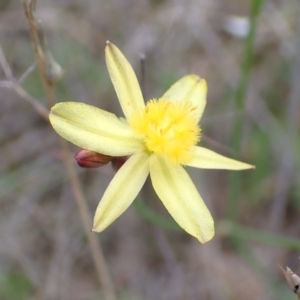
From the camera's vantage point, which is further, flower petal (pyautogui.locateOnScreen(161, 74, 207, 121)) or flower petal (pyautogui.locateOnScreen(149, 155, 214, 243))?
flower petal (pyautogui.locateOnScreen(161, 74, 207, 121))

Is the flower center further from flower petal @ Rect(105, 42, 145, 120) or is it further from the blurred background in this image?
the blurred background

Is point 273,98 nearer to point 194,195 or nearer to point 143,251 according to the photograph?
point 143,251

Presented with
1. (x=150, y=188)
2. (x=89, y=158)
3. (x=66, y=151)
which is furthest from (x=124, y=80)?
(x=150, y=188)

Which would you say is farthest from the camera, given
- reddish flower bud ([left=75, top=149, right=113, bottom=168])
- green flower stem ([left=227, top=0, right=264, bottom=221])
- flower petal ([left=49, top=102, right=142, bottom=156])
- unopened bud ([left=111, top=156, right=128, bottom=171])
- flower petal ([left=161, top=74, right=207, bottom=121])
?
green flower stem ([left=227, top=0, right=264, bottom=221])

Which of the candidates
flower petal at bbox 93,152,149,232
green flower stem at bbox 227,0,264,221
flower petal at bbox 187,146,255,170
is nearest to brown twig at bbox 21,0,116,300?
flower petal at bbox 93,152,149,232

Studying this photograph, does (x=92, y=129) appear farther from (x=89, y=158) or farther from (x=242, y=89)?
(x=242, y=89)

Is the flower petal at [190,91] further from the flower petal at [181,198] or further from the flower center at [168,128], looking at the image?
the flower petal at [181,198]
